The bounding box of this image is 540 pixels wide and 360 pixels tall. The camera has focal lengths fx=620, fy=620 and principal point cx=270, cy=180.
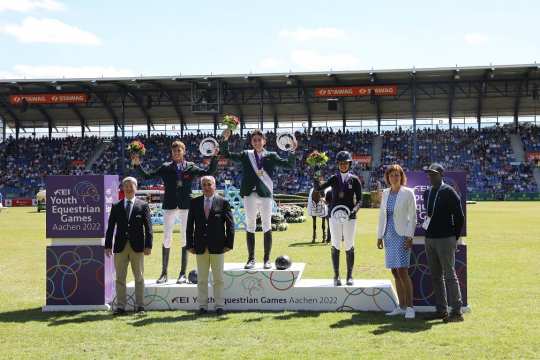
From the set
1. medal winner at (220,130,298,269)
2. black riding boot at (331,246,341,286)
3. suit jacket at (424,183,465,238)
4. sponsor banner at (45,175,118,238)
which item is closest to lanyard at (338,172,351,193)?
black riding boot at (331,246,341,286)

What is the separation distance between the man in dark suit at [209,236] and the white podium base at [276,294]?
0.34m

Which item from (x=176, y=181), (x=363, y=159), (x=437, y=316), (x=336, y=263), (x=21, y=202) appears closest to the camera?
(x=437, y=316)

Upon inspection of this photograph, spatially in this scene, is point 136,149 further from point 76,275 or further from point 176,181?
point 76,275

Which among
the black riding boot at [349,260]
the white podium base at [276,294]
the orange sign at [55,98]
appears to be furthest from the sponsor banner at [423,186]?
the orange sign at [55,98]

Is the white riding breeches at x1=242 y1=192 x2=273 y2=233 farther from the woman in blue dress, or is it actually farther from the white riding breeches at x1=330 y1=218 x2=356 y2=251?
the woman in blue dress

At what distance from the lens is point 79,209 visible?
941cm

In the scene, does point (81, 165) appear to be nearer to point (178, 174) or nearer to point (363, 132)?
point (363, 132)

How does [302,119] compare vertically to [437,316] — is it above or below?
above

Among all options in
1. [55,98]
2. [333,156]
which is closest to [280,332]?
[55,98]

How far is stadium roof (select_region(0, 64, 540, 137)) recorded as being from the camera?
45.1 metres

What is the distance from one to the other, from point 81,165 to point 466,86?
34.4 meters

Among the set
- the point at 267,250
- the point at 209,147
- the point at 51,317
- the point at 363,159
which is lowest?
the point at 51,317

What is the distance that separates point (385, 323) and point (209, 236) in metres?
2.65

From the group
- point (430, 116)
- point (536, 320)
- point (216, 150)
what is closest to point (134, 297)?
point (216, 150)
